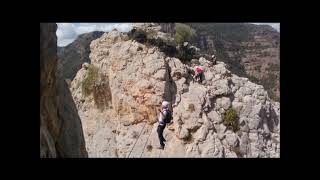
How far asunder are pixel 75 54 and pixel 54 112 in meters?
18.7

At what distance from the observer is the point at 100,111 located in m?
21.0

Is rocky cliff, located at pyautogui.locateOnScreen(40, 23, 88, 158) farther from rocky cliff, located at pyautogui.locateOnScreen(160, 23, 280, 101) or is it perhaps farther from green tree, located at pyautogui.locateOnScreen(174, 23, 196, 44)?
rocky cliff, located at pyautogui.locateOnScreen(160, 23, 280, 101)

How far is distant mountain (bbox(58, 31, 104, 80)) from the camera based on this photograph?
25.9 meters

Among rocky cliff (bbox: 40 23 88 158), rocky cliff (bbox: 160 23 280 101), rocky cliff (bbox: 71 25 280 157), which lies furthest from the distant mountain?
rocky cliff (bbox: 40 23 88 158)

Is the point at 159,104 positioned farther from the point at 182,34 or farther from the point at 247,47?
the point at 247,47

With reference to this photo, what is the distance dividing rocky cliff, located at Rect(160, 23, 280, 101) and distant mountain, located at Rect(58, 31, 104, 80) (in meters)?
7.06

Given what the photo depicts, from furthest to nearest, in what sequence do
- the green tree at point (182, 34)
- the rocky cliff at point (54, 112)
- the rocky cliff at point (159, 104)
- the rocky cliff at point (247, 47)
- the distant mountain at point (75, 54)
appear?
1. the rocky cliff at point (247, 47)
2. the distant mountain at point (75, 54)
3. the green tree at point (182, 34)
4. the rocky cliff at point (159, 104)
5. the rocky cliff at point (54, 112)

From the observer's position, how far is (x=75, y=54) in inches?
1127

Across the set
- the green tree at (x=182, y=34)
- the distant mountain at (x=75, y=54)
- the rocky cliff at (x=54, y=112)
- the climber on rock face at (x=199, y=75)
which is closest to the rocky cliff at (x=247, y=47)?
the distant mountain at (x=75, y=54)

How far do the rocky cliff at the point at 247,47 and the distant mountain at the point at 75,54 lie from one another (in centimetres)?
706

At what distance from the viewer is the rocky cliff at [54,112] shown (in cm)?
920

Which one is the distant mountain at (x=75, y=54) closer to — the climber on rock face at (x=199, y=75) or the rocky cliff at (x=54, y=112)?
the climber on rock face at (x=199, y=75)
